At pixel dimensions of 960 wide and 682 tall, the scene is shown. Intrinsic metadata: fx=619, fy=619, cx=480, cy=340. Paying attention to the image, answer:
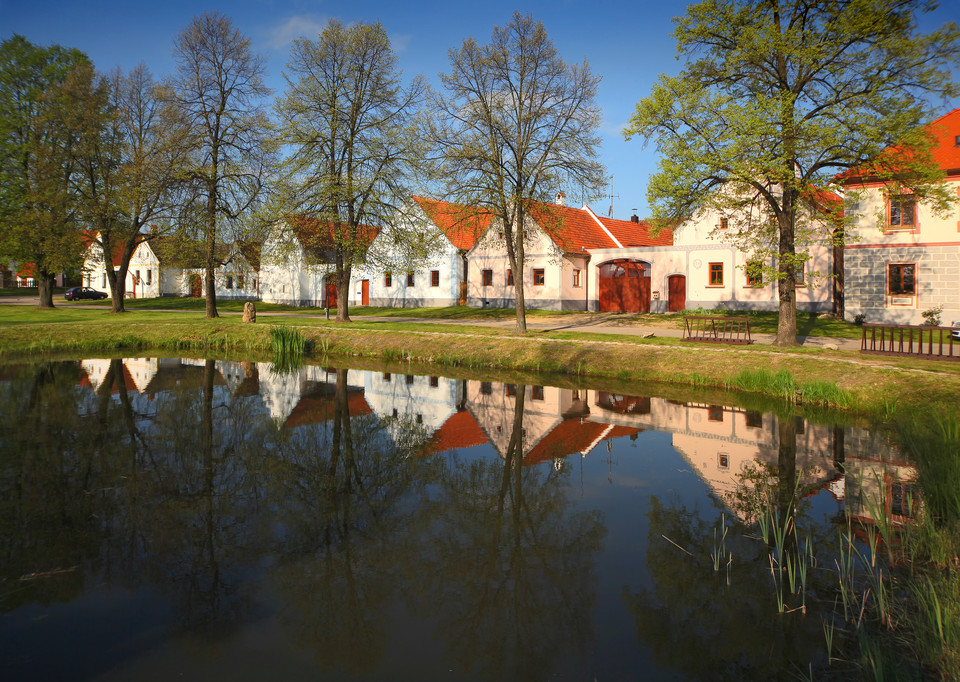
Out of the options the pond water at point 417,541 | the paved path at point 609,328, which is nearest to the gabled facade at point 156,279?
the paved path at point 609,328

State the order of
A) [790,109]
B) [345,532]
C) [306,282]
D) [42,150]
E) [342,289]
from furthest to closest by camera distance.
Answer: [306,282] → [42,150] → [342,289] → [790,109] → [345,532]

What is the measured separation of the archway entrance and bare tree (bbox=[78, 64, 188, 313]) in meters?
22.6

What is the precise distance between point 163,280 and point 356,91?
39.9 meters

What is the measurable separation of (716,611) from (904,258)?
25.6 meters

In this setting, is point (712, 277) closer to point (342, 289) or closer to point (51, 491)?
point (342, 289)

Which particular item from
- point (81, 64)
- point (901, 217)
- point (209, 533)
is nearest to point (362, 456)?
point (209, 533)

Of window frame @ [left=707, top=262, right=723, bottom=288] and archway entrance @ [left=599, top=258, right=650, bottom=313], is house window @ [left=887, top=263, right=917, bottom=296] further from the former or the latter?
archway entrance @ [left=599, top=258, right=650, bottom=313]

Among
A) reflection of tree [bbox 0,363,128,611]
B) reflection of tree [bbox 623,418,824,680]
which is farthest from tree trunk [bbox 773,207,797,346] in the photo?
reflection of tree [bbox 0,363,128,611]

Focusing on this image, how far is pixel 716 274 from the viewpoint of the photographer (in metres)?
31.8

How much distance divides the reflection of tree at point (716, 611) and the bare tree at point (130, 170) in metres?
27.0

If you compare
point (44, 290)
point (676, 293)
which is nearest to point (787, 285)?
point (676, 293)

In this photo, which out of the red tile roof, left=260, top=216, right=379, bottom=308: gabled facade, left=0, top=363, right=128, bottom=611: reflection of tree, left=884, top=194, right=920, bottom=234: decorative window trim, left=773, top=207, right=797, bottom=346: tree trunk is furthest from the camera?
left=260, top=216, right=379, bottom=308: gabled facade

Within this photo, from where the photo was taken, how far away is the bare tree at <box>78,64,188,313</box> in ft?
90.5

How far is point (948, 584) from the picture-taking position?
4.78 metres
